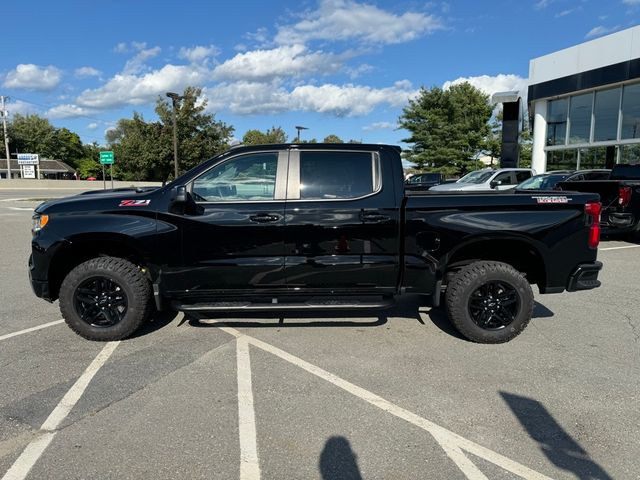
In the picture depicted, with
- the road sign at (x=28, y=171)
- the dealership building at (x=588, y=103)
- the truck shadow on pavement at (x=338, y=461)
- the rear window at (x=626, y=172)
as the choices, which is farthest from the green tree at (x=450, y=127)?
the road sign at (x=28, y=171)

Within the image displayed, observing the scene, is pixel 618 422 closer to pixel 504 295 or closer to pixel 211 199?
pixel 504 295

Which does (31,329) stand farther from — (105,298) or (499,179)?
(499,179)

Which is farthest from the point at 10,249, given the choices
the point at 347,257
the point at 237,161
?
the point at 347,257

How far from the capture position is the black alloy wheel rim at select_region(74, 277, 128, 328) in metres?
4.67

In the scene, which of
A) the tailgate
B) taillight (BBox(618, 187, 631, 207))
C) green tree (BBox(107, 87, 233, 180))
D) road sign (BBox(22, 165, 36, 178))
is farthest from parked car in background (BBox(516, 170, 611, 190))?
road sign (BBox(22, 165, 36, 178))

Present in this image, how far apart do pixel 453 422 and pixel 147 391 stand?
7.35 ft

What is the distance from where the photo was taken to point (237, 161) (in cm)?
470

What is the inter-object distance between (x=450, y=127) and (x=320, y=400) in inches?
1379

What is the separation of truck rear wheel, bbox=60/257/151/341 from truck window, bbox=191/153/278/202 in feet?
3.28

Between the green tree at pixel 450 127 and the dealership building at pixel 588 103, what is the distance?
10227 mm

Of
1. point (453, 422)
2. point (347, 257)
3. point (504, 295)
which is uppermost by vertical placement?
point (347, 257)

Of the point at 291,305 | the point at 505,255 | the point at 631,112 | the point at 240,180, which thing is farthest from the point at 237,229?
the point at 631,112

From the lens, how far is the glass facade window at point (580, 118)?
22.0m

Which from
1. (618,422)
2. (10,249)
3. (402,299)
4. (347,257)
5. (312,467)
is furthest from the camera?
(10,249)
